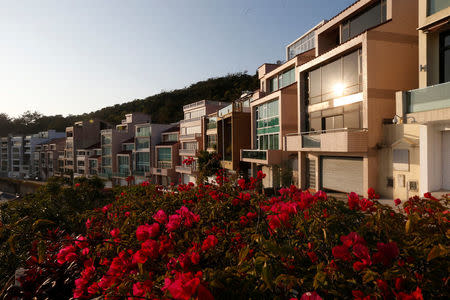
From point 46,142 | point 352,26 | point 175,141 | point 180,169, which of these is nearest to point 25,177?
point 46,142

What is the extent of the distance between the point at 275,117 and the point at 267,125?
1.65 metres

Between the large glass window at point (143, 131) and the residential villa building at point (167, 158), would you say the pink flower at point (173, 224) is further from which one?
the large glass window at point (143, 131)

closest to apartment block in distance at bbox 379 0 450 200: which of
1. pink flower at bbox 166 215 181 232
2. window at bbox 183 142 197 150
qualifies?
pink flower at bbox 166 215 181 232

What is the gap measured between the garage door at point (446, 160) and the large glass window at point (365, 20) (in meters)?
7.89

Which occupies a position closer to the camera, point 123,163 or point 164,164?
point 164,164

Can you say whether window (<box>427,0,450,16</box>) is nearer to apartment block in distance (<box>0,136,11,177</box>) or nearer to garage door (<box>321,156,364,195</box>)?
garage door (<box>321,156,364,195</box>)

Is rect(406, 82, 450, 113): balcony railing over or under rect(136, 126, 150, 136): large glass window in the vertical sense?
under

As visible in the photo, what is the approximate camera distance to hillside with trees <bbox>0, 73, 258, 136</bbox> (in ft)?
260

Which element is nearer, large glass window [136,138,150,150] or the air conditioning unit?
the air conditioning unit

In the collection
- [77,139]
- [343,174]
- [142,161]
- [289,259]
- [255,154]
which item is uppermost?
[77,139]

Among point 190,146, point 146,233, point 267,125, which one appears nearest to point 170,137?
point 190,146

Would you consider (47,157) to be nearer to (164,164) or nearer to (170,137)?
(170,137)

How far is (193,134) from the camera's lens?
4044 cm

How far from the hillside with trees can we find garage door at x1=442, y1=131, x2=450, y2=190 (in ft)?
192
